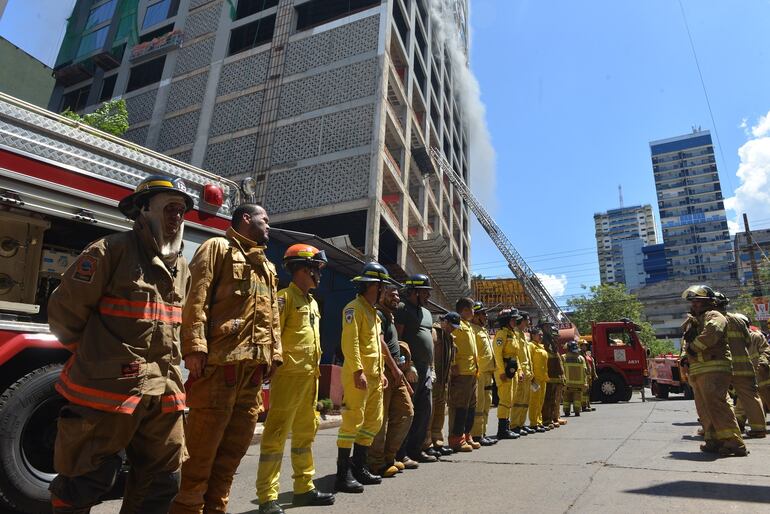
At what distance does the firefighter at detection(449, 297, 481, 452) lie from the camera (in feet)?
18.6

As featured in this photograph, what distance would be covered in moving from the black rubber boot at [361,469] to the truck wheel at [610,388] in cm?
1431

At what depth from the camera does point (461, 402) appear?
5676 millimetres

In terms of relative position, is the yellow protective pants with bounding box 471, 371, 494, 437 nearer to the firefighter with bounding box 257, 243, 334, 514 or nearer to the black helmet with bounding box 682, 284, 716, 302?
the black helmet with bounding box 682, 284, 716, 302

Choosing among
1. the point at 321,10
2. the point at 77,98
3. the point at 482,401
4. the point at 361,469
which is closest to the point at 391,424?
the point at 361,469

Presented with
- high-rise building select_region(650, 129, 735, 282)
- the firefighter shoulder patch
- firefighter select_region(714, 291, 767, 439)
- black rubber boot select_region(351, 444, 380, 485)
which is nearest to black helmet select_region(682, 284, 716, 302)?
firefighter select_region(714, 291, 767, 439)

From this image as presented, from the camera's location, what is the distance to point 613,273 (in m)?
152

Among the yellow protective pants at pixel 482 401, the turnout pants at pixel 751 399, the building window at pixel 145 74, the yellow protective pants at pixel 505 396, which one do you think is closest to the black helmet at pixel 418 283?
the yellow protective pants at pixel 482 401

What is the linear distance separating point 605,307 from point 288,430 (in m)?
49.7

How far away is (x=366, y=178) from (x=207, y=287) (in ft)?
61.3

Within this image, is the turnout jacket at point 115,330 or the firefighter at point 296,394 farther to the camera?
the firefighter at point 296,394

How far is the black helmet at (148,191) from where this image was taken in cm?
230

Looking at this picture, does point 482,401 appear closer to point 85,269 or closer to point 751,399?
point 751,399

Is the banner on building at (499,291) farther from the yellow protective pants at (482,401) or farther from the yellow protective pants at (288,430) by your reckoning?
the yellow protective pants at (288,430)

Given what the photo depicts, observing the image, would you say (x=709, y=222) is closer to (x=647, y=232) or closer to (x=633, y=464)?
(x=647, y=232)
